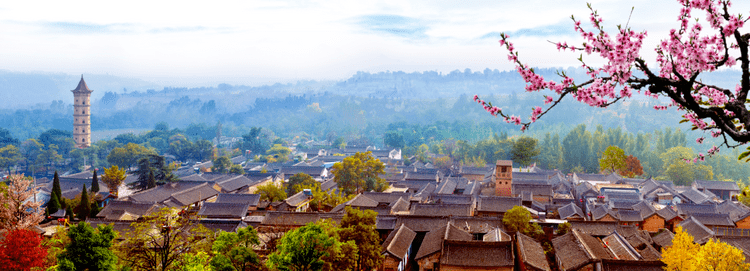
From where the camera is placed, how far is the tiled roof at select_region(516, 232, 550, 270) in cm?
2005

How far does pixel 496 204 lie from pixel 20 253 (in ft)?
85.8

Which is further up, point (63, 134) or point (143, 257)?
point (143, 257)

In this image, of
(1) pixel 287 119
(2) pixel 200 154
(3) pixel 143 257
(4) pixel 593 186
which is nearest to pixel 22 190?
(3) pixel 143 257

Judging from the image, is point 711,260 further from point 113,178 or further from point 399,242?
point 113,178

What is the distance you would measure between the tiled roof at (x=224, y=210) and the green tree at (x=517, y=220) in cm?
1655

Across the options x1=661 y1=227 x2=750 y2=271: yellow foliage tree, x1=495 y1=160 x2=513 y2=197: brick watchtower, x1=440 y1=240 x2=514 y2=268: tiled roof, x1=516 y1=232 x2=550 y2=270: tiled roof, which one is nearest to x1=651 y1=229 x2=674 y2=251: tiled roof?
x1=516 y1=232 x2=550 y2=270: tiled roof

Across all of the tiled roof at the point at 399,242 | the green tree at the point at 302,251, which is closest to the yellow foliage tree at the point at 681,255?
the tiled roof at the point at 399,242

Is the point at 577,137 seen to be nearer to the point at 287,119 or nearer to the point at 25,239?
the point at 25,239

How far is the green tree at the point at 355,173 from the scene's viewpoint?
40.1 m

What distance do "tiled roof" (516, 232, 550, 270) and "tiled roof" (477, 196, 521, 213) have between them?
8.69 metres

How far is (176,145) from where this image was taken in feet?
258

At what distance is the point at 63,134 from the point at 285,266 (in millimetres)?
81943

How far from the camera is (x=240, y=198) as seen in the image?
3522cm

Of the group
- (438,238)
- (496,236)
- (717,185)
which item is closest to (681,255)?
(496,236)
